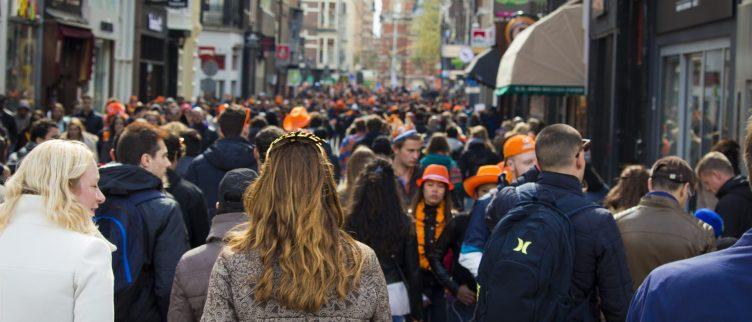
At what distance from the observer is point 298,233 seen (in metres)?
3.79

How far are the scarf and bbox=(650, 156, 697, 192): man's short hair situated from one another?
206cm

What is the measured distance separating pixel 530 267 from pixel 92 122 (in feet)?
49.1

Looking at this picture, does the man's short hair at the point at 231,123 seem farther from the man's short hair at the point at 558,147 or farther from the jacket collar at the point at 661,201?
the man's short hair at the point at 558,147

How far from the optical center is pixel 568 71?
2247 centimetres

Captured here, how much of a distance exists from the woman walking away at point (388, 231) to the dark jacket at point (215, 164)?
2.20m

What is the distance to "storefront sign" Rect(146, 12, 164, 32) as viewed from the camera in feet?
121

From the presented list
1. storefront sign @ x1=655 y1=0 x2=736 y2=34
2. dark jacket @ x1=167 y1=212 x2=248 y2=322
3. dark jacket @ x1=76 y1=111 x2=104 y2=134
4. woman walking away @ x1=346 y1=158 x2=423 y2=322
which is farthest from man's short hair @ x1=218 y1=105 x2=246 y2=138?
dark jacket @ x1=76 y1=111 x2=104 y2=134

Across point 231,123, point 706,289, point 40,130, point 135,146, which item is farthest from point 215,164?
point 706,289

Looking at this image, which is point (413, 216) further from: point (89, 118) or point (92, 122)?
point (89, 118)

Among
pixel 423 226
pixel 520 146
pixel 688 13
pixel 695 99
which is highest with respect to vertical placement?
pixel 688 13

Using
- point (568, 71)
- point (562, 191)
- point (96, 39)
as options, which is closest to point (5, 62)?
point (96, 39)

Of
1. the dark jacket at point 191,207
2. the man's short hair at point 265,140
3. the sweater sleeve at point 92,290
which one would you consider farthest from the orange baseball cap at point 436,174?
the sweater sleeve at point 92,290

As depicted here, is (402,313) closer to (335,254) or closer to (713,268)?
(335,254)

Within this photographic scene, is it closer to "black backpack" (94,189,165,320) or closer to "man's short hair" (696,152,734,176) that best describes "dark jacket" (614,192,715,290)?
"man's short hair" (696,152,734,176)
